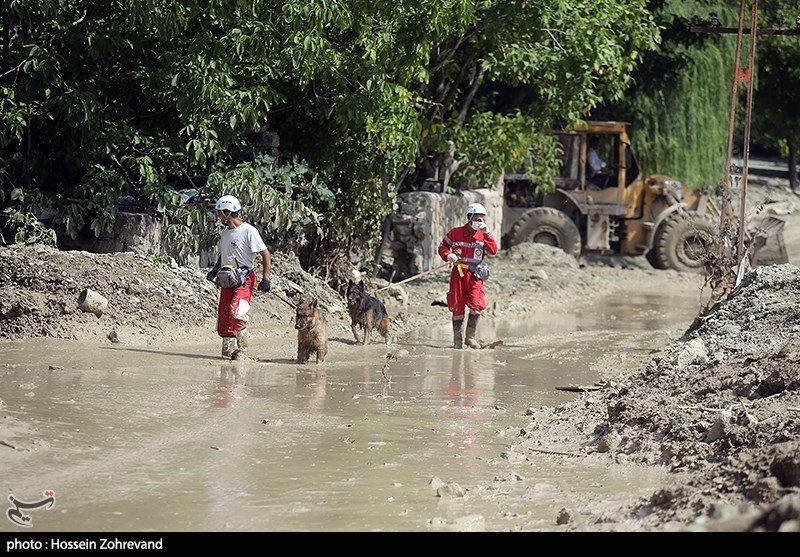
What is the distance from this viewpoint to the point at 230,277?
12.1 m

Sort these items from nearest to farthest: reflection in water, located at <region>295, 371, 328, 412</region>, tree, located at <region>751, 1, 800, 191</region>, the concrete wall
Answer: reflection in water, located at <region>295, 371, 328, 412</region> < the concrete wall < tree, located at <region>751, 1, 800, 191</region>

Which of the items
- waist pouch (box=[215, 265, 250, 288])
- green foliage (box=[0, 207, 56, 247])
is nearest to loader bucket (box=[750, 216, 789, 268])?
waist pouch (box=[215, 265, 250, 288])

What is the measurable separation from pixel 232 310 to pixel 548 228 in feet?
44.2

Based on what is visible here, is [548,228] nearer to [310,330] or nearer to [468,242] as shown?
[468,242]

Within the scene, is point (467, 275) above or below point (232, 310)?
above

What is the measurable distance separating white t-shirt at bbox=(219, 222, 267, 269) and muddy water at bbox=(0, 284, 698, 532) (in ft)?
3.47

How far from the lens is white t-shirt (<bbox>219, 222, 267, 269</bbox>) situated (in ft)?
40.1

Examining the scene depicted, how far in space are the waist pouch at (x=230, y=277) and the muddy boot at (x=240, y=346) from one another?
0.52 metres

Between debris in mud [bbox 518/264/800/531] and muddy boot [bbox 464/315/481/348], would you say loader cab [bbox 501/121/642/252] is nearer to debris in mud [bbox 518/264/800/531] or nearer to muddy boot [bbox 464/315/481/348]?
muddy boot [bbox 464/315/481/348]

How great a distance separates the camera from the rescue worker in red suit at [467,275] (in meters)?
14.3

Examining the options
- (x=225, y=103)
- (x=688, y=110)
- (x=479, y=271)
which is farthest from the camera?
(x=688, y=110)

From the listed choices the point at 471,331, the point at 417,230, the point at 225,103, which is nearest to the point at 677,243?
the point at 417,230

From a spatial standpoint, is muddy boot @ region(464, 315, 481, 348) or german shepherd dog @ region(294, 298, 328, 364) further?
muddy boot @ region(464, 315, 481, 348)
